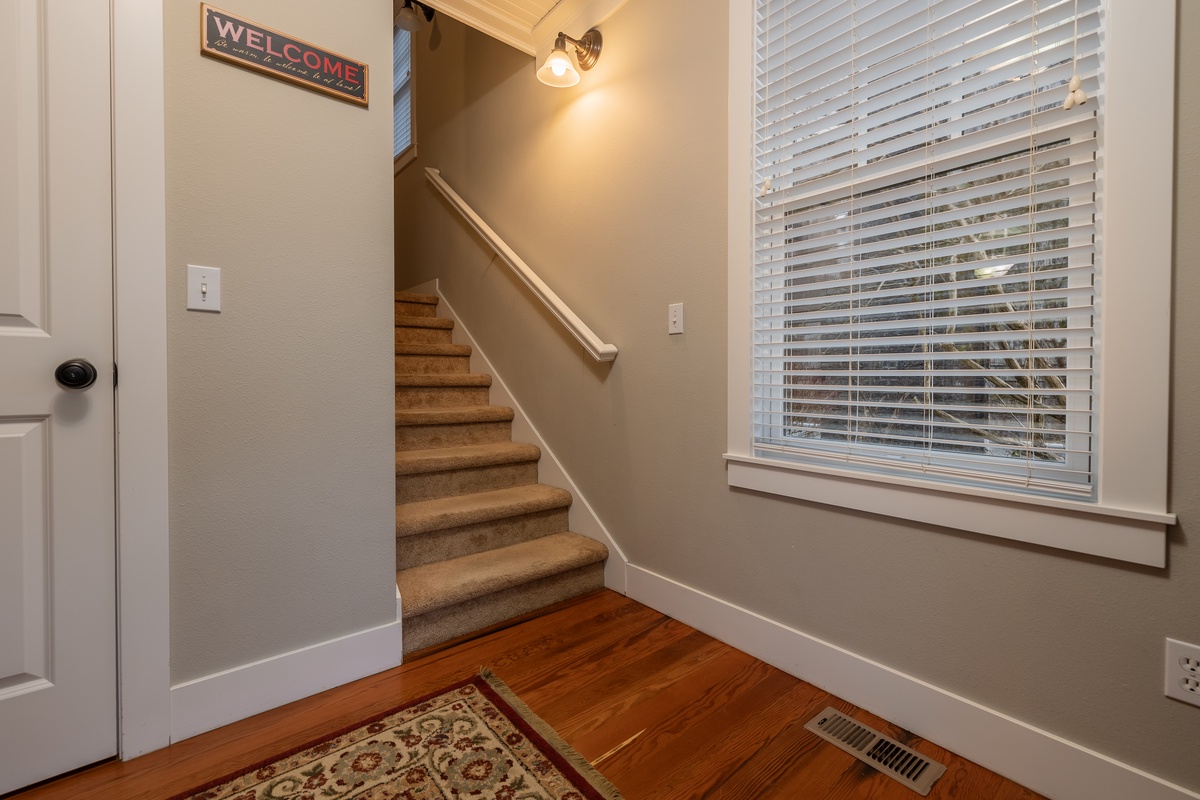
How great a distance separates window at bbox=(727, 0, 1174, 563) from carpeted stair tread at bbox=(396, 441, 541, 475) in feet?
3.64

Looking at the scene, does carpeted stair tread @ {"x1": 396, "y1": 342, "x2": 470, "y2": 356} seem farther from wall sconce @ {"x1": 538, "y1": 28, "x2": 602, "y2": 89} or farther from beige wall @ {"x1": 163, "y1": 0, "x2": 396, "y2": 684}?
wall sconce @ {"x1": 538, "y1": 28, "x2": 602, "y2": 89}

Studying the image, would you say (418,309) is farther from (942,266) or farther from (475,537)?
(942,266)

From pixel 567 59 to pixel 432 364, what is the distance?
1.67 metres

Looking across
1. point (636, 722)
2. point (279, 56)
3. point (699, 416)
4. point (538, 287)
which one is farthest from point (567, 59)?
point (636, 722)

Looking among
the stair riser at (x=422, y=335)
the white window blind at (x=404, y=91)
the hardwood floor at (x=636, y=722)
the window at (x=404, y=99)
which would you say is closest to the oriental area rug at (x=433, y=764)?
the hardwood floor at (x=636, y=722)

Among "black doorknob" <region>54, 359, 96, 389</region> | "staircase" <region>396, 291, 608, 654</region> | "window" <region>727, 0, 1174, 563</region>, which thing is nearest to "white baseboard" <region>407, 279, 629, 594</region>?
"staircase" <region>396, 291, 608, 654</region>

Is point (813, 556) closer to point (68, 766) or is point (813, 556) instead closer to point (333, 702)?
point (333, 702)

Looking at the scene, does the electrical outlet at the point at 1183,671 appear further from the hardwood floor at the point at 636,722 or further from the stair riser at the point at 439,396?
the stair riser at the point at 439,396

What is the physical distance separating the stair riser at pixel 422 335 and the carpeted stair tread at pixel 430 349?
0.12 metres

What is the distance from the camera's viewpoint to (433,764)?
1.26m

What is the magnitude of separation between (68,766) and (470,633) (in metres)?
1.01

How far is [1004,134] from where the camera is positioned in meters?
1.22

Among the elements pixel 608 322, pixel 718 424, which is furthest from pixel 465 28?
pixel 718 424

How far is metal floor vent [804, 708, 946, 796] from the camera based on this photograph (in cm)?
122
